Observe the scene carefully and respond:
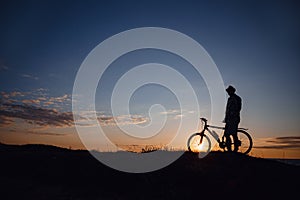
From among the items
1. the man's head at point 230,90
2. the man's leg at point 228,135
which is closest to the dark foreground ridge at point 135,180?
the man's leg at point 228,135

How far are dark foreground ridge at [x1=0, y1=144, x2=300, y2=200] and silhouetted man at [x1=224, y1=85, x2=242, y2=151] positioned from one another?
6.18 feet

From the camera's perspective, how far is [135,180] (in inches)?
413

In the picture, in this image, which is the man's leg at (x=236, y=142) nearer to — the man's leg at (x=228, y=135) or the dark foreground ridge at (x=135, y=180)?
the man's leg at (x=228, y=135)

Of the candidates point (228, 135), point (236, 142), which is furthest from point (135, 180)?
point (236, 142)

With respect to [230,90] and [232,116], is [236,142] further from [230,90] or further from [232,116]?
[230,90]

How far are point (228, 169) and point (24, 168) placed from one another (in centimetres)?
819

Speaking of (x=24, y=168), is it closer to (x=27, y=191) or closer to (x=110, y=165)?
(x=27, y=191)

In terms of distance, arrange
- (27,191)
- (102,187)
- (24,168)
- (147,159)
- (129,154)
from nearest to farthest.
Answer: (27,191), (102,187), (24,168), (147,159), (129,154)

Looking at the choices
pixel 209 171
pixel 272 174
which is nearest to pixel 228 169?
pixel 209 171

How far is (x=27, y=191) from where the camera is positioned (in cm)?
904

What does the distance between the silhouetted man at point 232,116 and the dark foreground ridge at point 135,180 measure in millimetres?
1885

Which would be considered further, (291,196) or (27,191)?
(291,196)

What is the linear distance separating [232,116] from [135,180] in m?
6.56

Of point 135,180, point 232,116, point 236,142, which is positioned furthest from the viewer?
point 232,116
